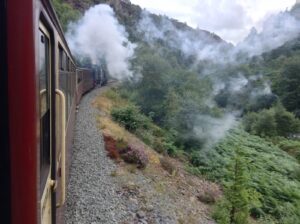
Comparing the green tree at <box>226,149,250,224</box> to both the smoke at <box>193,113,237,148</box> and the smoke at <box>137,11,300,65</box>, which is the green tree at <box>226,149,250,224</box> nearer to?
the smoke at <box>193,113,237,148</box>

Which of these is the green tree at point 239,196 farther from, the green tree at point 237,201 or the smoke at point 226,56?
the smoke at point 226,56

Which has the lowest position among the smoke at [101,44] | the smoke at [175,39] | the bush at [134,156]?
the bush at [134,156]

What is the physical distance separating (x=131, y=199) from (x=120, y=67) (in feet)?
74.0

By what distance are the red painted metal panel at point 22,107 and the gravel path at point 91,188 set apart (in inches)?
184

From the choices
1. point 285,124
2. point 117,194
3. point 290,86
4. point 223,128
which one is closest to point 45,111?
point 117,194

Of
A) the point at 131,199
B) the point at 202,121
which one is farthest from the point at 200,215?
the point at 202,121

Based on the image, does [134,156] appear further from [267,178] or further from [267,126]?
[267,126]

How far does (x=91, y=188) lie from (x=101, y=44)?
82.1ft

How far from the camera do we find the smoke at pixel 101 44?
2928 cm

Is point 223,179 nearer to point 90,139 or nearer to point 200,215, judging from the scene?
point 200,215

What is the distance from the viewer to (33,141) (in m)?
1.35

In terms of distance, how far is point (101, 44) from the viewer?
1214 inches

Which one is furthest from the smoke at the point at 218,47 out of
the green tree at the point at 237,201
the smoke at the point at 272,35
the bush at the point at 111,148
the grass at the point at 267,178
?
the green tree at the point at 237,201

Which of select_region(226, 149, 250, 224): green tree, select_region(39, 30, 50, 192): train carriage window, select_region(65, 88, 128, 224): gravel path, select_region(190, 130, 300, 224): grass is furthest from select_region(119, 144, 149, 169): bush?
select_region(39, 30, 50, 192): train carriage window
